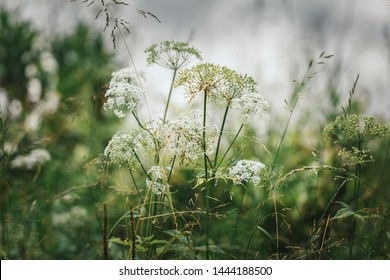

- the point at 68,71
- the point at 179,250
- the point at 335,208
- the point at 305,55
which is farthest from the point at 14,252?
the point at 68,71

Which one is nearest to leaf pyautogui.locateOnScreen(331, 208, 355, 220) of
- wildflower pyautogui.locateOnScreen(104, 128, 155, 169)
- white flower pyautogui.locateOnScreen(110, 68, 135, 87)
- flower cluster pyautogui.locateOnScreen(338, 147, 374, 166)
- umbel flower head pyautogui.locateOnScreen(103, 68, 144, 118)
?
flower cluster pyautogui.locateOnScreen(338, 147, 374, 166)

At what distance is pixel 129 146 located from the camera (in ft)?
6.53

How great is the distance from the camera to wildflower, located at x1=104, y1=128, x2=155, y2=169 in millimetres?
1979

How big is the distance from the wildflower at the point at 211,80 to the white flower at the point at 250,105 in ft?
0.11

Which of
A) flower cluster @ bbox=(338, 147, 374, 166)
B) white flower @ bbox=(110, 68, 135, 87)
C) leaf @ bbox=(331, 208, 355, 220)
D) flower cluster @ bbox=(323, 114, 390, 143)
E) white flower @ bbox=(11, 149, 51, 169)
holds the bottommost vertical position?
leaf @ bbox=(331, 208, 355, 220)

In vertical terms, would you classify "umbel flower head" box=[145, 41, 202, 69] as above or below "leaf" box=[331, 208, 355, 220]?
above

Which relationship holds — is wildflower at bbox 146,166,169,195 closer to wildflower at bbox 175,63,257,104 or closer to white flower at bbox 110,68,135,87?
wildflower at bbox 175,63,257,104

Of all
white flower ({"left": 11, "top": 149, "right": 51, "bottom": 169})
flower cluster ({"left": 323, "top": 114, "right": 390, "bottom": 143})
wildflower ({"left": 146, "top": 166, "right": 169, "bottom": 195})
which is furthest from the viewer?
white flower ({"left": 11, "top": 149, "right": 51, "bottom": 169})

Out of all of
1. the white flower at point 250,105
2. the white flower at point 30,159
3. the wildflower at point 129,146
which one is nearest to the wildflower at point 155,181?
the wildflower at point 129,146

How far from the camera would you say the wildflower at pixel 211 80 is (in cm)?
192

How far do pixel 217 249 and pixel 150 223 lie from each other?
0.31 meters

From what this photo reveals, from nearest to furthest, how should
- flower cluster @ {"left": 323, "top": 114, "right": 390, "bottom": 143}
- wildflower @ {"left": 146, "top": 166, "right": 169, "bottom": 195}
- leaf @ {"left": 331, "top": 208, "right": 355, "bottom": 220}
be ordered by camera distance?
leaf @ {"left": 331, "top": 208, "right": 355, "bottom": 220}, wildflower @ {"left": 146, "top": 166, "right": 169, "bottom": 195}, flower cluster @ {"left": 323, "top": 114, "right": 390, "bottom": 143}

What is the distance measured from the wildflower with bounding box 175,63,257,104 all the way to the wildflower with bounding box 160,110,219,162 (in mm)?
116
